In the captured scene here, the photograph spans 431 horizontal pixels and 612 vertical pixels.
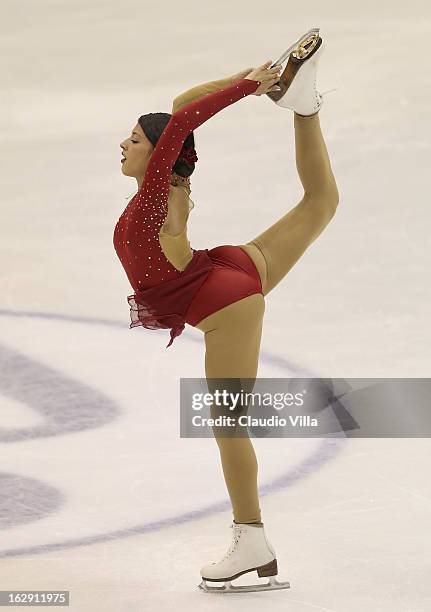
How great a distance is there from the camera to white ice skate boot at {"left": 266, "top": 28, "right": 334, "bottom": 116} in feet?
12.5

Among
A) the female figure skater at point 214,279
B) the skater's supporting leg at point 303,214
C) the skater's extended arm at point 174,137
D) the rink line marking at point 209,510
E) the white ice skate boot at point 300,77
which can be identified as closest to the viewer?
the skater's extended arm at point 174,137

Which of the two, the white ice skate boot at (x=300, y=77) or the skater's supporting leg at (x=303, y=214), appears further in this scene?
the skater's supporting leg at (x=303, y=214)

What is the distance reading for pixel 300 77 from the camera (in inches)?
151

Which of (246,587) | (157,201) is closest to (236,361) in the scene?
(157,201)

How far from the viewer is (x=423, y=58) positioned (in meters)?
9.15

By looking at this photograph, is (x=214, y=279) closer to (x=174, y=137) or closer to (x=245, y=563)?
(x=174, y=137)

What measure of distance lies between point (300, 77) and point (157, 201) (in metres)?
0.59

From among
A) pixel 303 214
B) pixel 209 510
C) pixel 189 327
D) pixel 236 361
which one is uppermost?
pixel 189 327

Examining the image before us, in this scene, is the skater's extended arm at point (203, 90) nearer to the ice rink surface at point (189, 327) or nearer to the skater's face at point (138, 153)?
the skater's face at point (138, 153)

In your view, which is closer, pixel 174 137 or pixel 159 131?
pixel 174 137

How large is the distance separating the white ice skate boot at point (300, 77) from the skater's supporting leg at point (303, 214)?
0.09 m

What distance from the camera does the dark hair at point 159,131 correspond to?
12.2 feet

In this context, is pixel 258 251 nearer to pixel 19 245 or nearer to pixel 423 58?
pixel 19 245

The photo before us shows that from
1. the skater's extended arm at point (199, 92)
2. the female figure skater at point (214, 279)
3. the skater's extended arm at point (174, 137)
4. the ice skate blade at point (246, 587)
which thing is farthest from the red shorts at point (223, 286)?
the ice skate blade at point (246, 587)
